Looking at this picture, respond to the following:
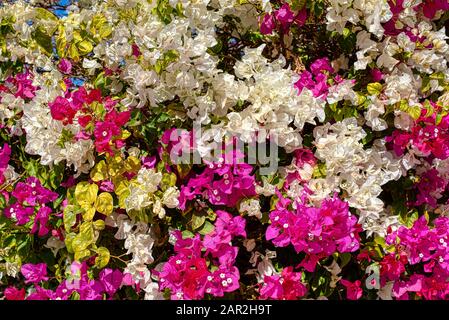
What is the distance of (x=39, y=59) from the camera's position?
1.81 metres

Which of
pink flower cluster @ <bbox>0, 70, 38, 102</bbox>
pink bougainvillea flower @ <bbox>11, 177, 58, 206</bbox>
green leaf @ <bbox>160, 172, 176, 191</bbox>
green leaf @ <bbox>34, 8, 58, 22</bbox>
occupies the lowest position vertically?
pink bougainvillea flower @ <bbox>11, 177, 58, 206</bbox>

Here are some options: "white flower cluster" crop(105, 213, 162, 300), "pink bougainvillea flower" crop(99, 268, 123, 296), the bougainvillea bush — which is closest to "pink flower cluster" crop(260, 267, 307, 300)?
the bougainvillea bush

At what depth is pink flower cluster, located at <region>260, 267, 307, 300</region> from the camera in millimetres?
1576

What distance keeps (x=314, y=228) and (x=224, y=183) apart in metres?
0.30

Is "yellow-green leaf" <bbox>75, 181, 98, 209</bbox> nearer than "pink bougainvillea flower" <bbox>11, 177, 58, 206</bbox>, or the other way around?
"yellow-green leaf" <bbox>75, 181, 98, 209</bbox>

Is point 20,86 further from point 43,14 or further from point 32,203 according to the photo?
point 32,203

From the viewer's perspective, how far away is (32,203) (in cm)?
170

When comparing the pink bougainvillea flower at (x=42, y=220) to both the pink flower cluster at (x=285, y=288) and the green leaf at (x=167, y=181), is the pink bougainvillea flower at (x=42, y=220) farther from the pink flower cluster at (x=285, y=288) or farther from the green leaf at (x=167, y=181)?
the pink flower cluster at (x=285, y=288)

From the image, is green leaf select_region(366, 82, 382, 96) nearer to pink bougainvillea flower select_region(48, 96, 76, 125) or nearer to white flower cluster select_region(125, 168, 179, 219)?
white flower cluster select_region(125, 168, 179, 219)

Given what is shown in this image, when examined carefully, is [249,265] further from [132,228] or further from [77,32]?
[77,32]

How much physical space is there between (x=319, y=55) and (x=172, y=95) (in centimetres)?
65
